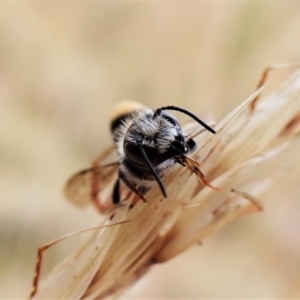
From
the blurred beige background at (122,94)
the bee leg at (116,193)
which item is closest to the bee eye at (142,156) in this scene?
the bee leg at (116,193)

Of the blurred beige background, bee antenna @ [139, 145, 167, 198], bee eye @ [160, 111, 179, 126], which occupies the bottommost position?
the blurred beige background

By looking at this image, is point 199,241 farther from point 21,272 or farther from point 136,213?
point 21,272

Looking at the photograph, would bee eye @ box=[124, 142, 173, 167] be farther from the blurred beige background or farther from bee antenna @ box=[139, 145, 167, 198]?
the blurred beige background

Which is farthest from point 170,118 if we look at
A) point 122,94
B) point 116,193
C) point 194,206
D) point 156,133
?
point 122,94

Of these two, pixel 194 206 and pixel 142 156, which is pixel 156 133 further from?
pixel 194 206

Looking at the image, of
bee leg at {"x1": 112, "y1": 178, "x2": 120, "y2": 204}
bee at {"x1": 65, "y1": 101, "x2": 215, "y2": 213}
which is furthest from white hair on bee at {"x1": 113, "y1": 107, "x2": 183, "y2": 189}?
bee leg at {"x1": 112, "y1": 178, "x2": 120, "y2": 204}
